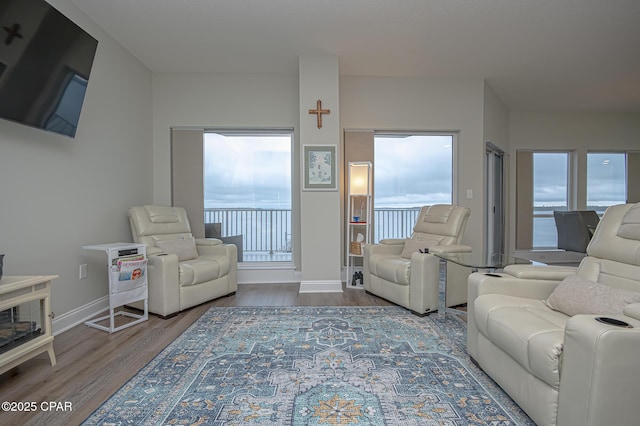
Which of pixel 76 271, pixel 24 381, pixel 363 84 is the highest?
pixel 363 84

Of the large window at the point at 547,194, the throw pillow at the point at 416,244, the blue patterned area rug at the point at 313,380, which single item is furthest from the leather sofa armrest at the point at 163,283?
the large window at the point at 547,194

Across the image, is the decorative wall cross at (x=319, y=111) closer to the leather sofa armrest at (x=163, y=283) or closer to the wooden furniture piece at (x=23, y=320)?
the leather sofa armrest at (x=163, y=283)

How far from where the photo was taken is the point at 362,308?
10.0 feet

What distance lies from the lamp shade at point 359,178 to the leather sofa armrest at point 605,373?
286 centimetres

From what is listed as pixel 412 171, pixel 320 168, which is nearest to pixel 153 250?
pixel 320 168

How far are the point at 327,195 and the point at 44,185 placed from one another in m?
2.61

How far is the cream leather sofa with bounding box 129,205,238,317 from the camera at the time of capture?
285 cm

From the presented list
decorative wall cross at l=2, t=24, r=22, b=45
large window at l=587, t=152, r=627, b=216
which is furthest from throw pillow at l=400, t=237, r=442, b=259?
large window at l=587, t=152, r=627, b=216

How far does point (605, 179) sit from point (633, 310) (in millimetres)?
6092

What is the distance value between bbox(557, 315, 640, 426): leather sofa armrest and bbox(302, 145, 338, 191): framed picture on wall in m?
2.80

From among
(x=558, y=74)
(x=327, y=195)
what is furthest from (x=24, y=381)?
(x=558, y=74)

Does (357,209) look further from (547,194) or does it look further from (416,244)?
(547,194)

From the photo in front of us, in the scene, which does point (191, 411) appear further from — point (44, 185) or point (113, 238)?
point (113, 238)

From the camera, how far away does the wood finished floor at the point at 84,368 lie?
156cm
